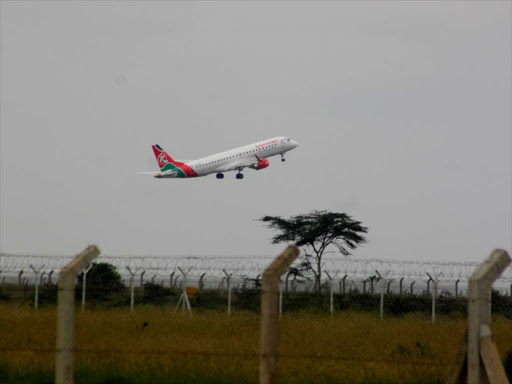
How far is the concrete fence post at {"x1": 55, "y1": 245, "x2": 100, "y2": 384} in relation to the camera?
37.1 ft

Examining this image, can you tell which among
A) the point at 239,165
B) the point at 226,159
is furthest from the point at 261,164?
the point at 226,159

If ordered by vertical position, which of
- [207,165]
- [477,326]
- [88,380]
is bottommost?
[88,380]

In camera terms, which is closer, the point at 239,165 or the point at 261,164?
the point at 261,164

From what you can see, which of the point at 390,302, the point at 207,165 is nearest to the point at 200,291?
the point at 390,302

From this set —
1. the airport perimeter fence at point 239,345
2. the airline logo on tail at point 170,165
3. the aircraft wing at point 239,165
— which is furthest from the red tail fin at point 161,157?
the airport perimeter fence at point 239,345

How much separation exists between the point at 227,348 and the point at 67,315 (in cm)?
314

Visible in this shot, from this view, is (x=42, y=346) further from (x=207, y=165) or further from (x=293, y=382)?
(x=207, y=165)

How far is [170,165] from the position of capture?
9475 centimetres

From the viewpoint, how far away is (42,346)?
15117 millimetres

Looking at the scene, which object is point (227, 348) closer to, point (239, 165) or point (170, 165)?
point (239, 165)

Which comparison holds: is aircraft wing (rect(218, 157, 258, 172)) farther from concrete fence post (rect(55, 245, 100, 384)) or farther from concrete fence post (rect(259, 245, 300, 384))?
Result: concrete fence post (rect(259, 245, 300, 384))

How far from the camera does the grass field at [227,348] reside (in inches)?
516

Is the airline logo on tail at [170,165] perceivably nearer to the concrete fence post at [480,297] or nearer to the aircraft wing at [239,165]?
the aircraft wing at [239,165]

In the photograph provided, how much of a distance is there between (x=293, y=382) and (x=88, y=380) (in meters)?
3.04
